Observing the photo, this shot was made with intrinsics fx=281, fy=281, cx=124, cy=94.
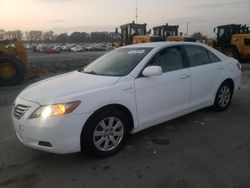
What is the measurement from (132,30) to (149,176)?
16.3m

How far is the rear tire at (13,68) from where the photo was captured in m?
11.2

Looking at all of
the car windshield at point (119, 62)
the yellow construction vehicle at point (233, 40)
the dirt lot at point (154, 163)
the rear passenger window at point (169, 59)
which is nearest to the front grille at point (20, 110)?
the dirt lot at point (154, 163)

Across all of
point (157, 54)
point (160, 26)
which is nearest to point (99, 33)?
point (160, 26)

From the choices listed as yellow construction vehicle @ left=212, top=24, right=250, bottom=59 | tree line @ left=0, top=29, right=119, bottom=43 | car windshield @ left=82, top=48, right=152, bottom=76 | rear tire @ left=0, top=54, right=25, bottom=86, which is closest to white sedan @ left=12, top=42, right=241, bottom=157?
car windshield @ left=82, top=48, right=152, bottom=76

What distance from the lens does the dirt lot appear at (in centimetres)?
338

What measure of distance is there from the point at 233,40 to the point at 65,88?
1688cm

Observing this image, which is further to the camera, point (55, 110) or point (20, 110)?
point (20, 110)

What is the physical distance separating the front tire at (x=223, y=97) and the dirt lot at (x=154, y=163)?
2.34 feet

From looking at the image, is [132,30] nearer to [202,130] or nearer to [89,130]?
[202,130]

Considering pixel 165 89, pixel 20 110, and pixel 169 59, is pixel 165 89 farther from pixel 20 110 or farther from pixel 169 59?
pixel 20 110

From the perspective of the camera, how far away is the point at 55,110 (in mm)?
3561

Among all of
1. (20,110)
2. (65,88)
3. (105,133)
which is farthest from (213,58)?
(20,110)

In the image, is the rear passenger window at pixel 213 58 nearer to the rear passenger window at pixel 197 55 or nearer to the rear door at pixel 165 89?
the rear passenger window at pixel 197 55

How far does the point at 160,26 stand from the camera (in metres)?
21.2
